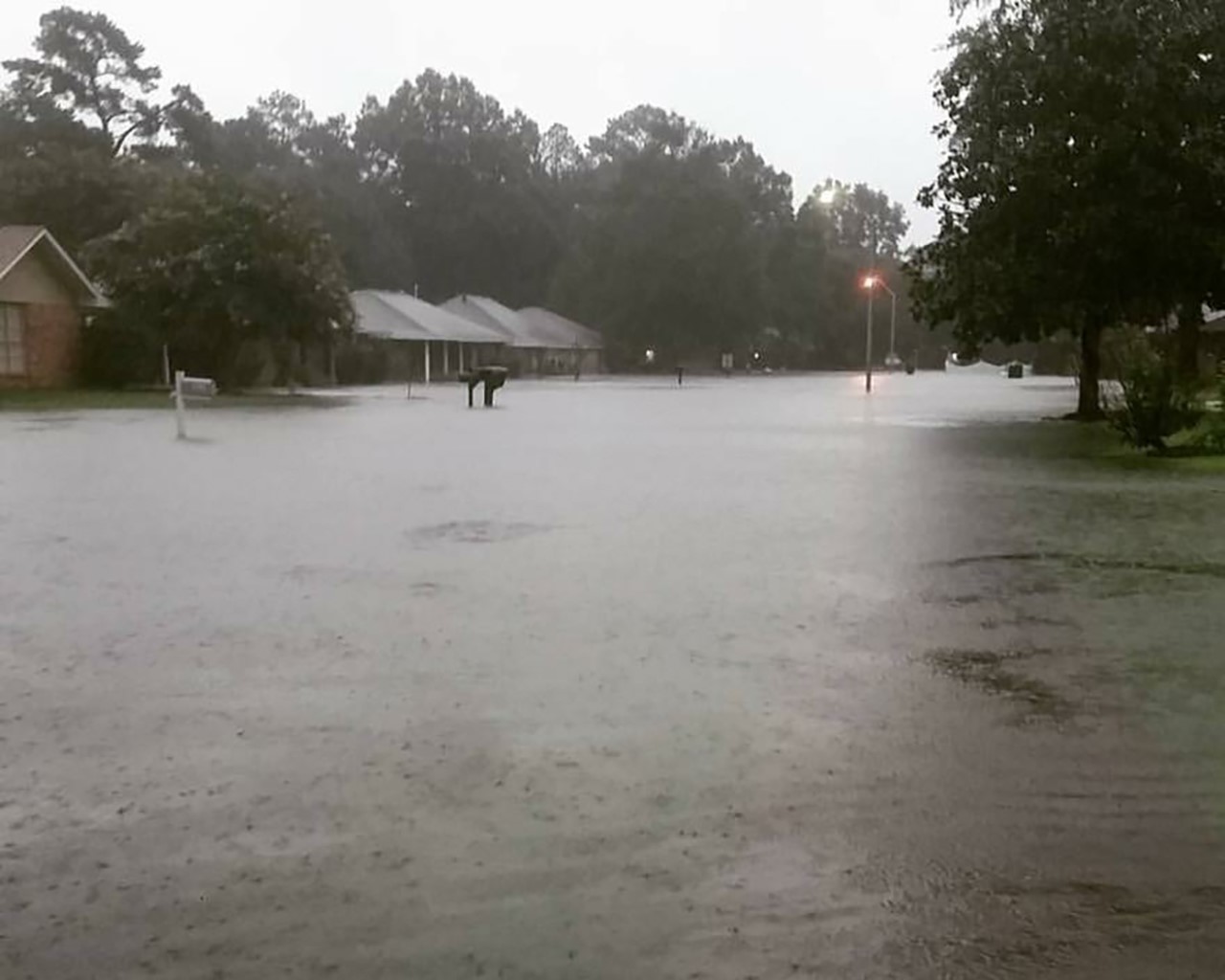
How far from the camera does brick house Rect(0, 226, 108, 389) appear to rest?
4959cm

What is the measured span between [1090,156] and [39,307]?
1382 inches

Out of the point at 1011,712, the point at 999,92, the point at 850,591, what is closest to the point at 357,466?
the point at 850,591

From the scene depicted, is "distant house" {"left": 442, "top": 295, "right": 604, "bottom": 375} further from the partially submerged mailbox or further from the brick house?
the partially submerged mailbox

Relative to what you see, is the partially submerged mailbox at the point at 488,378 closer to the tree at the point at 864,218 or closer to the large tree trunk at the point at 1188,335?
the large tree trunk at the point at 1188,335

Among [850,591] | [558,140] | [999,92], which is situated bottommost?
[850,591]

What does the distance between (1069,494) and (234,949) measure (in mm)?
14225

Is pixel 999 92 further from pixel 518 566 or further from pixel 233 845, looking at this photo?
pixel 233 845

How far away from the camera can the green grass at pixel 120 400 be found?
40812 mm

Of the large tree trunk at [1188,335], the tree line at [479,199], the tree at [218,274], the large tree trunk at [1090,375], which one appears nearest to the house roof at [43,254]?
the tree at [218,274]

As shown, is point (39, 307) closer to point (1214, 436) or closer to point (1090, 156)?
point (1090, 156)

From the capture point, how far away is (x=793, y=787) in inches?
219

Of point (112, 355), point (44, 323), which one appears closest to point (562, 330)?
point (112, 355)

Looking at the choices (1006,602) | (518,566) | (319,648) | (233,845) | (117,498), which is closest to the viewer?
(233,845)

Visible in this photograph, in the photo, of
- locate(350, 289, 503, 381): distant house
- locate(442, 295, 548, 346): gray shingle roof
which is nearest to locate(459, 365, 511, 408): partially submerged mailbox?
locate(350, 289, 503, 381): distant house
